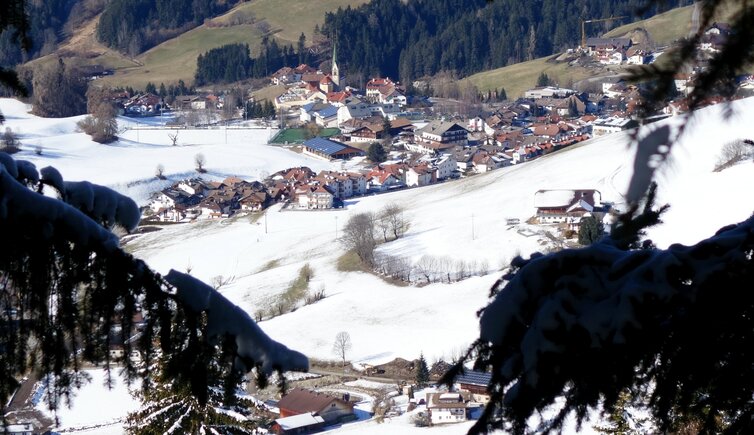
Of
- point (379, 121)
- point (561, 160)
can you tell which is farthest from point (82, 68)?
point (561, 160)

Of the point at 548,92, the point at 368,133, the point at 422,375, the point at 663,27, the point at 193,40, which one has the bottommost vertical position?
the point at 368,133

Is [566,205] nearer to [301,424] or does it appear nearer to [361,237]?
[361,237]

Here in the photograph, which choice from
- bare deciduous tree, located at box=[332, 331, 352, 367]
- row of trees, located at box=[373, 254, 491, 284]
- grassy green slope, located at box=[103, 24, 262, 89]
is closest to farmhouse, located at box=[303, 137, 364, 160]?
row of trees, located at box=[373, 254, 491, 284]

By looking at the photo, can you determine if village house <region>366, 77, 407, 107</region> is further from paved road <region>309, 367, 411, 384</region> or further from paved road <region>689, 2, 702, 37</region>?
paved road <region>689, 2, 702, 37</region>

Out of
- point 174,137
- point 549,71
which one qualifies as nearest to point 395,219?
point 174,137

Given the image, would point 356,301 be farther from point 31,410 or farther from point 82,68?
point 82,68

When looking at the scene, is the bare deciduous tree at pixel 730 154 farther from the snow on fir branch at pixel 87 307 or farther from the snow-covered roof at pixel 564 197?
the snow on fir branch at pixel 87 307
